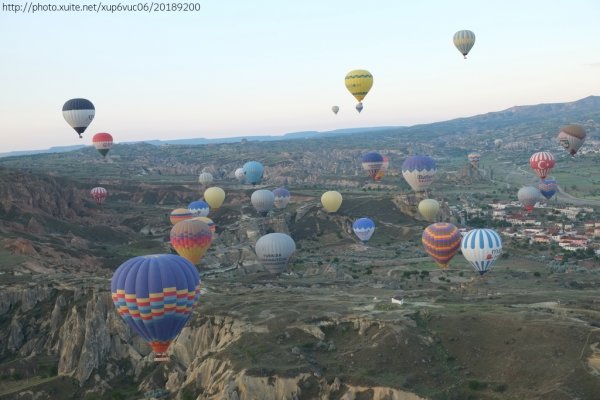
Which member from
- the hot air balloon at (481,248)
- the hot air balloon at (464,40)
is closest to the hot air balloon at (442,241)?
the hot air balloon at (481,248)

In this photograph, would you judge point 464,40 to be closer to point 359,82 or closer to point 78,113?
point 359,82

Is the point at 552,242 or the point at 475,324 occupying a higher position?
the point at 475,324

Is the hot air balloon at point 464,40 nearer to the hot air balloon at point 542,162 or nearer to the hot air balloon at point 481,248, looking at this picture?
the hot air balloon at point 542,162

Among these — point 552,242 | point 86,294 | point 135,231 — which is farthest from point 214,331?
point 135,231

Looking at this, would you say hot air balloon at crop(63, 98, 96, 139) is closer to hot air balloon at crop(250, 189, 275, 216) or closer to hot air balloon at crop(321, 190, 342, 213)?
hot air balloon at crop(250, 189, 275, 216)

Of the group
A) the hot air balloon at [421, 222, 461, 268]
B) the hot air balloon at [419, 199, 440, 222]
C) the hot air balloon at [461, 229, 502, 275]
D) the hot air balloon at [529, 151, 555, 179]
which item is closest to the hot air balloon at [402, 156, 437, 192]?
the hot air balloon at [419, 199, 440, 222]

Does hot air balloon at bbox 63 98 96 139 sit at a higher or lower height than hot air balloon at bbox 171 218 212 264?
higher

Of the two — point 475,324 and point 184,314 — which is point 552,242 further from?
point 184,314
